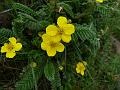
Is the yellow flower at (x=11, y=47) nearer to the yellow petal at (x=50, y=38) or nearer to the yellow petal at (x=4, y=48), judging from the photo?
the yellow petal at (x=4, y=48)

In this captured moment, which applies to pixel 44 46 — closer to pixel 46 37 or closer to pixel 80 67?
pixel 46 37

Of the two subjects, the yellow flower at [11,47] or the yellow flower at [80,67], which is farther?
the yellow flower at [80,67]

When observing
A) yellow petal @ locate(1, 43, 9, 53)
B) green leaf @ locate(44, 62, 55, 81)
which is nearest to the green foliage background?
green leaf @ locate(44, 62, 55, 81)

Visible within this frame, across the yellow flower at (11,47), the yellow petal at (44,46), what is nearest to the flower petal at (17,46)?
the yellow flower at (11,47)

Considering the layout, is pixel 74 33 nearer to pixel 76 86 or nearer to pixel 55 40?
pixel 55 40

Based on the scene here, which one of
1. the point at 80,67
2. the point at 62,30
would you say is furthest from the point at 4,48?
the point at 80,67
